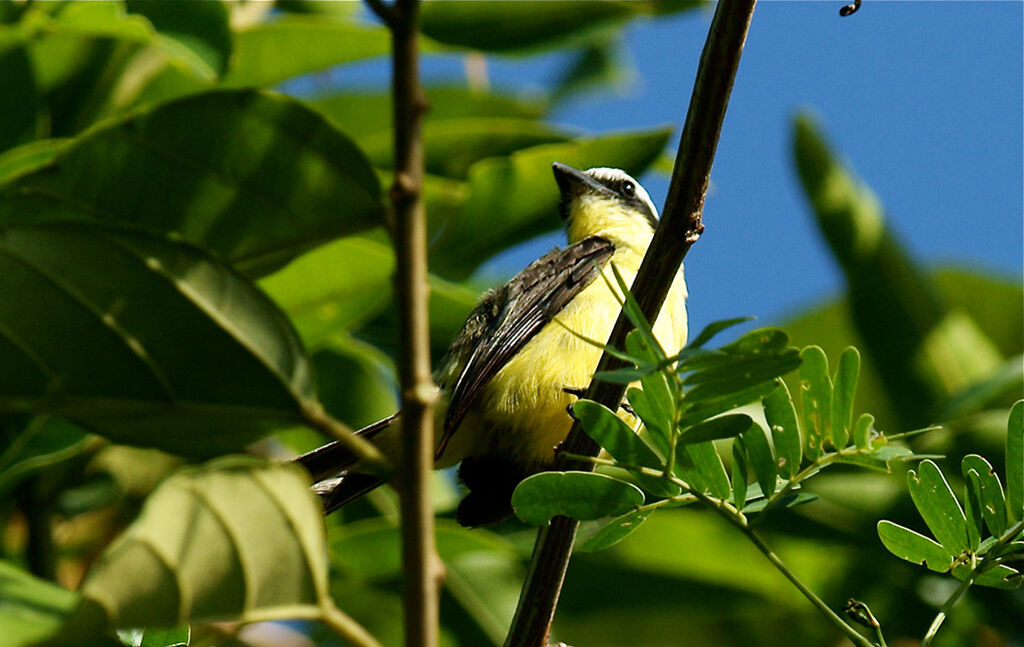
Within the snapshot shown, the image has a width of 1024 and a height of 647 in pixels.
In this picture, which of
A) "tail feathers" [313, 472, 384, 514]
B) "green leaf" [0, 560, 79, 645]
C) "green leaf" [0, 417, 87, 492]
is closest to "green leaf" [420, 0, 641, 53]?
"tail feathers" [313, 472, 384, 514]

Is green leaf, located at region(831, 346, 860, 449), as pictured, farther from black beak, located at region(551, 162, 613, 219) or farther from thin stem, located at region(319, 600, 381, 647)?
black beak, located at region(551, 162, 613, 219)

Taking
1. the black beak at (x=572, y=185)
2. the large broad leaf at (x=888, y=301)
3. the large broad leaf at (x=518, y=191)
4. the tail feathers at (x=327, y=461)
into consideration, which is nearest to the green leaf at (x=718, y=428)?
the tail feathers at (x=327, y=461)

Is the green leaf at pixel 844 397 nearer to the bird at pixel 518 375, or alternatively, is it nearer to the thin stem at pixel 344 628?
the thin stem at pixel 344 628

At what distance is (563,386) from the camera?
130 inches

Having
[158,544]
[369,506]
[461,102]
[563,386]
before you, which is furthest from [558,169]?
[158,544]

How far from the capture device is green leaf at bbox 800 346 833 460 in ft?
6.01

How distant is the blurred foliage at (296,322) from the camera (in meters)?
1.42

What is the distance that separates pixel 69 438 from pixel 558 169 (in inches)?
83.2

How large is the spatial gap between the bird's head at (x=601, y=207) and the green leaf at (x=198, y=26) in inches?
64.1

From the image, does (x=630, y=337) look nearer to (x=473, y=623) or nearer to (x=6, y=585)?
(x=6, y=585)

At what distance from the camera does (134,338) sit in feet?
4.65

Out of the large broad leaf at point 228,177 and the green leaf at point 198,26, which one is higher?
the green leaf at point 198,26

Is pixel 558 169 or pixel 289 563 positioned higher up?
pixel 558 169

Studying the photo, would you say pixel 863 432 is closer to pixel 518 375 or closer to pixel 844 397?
pixel 844 397
